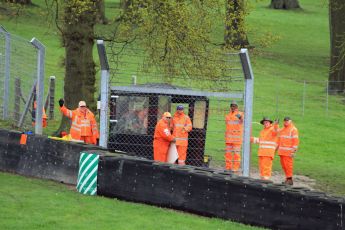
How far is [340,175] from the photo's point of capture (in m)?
24.9

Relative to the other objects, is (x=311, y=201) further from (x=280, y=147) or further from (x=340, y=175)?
(x=340, y=175)

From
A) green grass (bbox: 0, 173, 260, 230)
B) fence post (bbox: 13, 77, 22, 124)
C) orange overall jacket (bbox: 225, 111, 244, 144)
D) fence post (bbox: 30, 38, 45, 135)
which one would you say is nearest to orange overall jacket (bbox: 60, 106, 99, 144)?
fence post (bbox: 30, 38, 45, 135)

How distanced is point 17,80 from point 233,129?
Result: 6749mm

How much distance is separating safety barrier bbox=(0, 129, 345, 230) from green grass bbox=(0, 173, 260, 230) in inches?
9.5

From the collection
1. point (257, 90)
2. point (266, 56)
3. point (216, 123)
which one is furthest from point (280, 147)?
point (266, 56)

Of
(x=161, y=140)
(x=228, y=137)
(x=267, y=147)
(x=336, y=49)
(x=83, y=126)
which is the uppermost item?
(x=336, y=49)

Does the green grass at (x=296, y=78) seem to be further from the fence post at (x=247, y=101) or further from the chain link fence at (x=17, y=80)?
the fence post at (x=247, y=101)

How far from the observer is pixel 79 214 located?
14477 mm

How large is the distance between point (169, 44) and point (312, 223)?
10216 millimetres

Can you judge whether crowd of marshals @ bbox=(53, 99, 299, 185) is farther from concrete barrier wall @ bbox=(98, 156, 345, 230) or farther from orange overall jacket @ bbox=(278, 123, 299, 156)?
concrete barrier wall @ bbox=(98, 156, 345, 230)

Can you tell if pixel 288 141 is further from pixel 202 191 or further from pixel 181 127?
pixel 202 191

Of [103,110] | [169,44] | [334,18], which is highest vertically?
[334,18]

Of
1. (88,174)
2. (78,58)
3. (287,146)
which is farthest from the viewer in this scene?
(78,58)

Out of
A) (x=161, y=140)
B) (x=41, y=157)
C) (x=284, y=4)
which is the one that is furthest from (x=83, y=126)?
(x=284, y=4)
